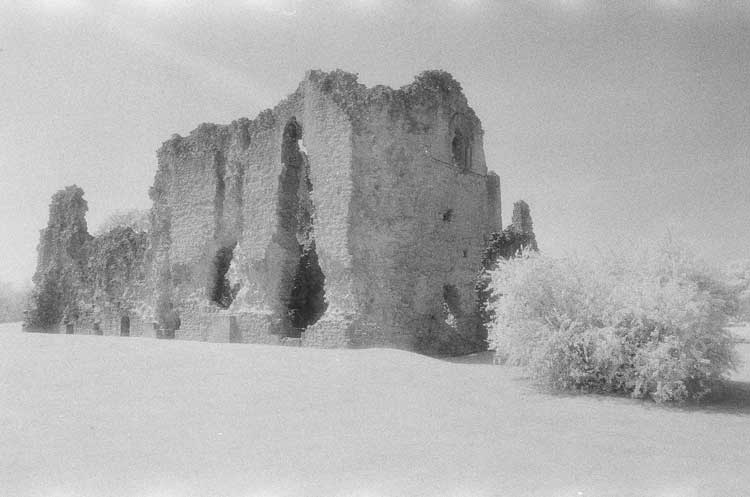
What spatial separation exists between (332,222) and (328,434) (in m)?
8.54

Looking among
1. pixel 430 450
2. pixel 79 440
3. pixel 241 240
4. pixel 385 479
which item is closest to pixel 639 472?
pixel 430 450

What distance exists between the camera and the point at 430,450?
4852 millimetres

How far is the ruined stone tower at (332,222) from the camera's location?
13.4 metres

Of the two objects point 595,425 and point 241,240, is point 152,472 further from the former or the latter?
point 241,240

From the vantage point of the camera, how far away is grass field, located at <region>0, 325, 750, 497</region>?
4055 mm

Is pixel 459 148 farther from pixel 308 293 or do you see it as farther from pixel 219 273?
pixel 219 273

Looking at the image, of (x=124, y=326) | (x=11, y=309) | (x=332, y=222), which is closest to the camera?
(x=332, y=222)

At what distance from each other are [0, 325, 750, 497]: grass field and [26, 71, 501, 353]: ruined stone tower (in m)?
4.70

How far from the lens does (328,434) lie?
5281 mm

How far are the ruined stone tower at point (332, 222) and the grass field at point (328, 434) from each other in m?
4.70

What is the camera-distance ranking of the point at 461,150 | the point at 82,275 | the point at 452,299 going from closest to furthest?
the point at 452,299, the point at 461,150, the point at 82,275

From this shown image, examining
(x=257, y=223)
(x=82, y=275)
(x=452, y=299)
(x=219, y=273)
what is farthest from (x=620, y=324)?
(x=82, y=275)

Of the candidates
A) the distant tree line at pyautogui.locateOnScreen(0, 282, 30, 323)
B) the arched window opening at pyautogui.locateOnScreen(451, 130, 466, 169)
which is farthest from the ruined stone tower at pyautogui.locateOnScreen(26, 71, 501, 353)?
the distant tree line at pyautogui.locateOnScreen(0, 282, 30, 323)

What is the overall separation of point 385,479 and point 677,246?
669 cm
